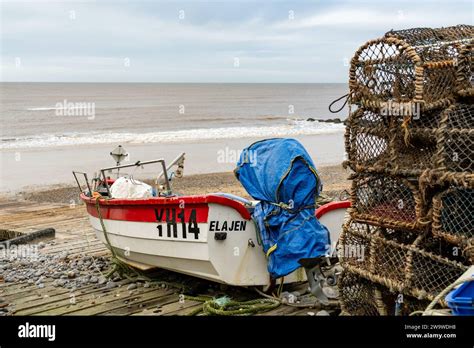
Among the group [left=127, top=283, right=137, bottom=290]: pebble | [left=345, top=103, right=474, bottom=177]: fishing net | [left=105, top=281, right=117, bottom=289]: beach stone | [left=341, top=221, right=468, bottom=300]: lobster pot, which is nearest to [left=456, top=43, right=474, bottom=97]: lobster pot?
[left=345, top=103, right=474, bottom=177]: fishing net

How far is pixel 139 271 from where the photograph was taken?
816 cm

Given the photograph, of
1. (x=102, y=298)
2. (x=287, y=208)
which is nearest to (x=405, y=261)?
(x=287, y=208)

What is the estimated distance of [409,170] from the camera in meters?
5.27

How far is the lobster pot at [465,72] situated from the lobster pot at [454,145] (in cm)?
21

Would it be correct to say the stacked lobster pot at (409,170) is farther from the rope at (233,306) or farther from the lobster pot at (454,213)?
the rope at (233,306)

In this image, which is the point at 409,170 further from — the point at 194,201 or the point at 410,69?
the point at 194,201

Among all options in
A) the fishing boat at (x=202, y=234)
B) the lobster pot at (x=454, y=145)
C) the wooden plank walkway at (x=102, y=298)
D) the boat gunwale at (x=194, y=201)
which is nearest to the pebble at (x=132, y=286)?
the wooden plank walkway at (x=102, y=298)

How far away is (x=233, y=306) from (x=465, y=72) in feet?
10.9

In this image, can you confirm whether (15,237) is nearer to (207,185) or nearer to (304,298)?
(304,298)

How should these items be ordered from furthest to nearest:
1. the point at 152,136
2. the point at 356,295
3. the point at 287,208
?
1. the point at 152,136
2. the point at 287,208
3. the point at 356,295

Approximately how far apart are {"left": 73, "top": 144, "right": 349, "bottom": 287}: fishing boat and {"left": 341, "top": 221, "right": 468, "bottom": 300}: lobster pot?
1266 mm

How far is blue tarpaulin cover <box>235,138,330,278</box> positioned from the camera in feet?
21.2
